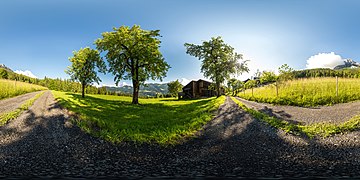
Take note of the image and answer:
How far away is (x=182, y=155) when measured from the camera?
7910mm

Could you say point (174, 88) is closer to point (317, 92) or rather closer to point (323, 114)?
point (317, 92)

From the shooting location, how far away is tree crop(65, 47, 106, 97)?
125 ft

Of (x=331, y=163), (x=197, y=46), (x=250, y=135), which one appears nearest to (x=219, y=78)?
(x=197, y=46)

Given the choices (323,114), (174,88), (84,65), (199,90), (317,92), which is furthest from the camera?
(174,88)

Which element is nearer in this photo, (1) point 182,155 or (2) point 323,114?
(1) point 182,155

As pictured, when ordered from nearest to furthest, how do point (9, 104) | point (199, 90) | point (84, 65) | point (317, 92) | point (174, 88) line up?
point (9, 104) < point (317, 92) < point (84, 65) < point (199, 90) < point (174, 88)

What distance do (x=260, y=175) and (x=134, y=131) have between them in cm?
708

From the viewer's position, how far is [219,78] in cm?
4841

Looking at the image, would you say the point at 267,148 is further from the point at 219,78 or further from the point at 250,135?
the point at 219,78

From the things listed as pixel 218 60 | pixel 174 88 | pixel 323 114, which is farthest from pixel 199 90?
pixel 323 114

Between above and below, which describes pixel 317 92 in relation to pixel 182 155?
above

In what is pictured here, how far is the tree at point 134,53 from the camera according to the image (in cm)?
3162

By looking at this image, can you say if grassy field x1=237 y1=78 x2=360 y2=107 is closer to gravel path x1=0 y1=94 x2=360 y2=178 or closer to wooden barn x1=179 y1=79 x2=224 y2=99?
gravel path x1=0 y1=94 x2=360 y2=178

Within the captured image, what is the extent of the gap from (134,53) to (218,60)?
932 inches
